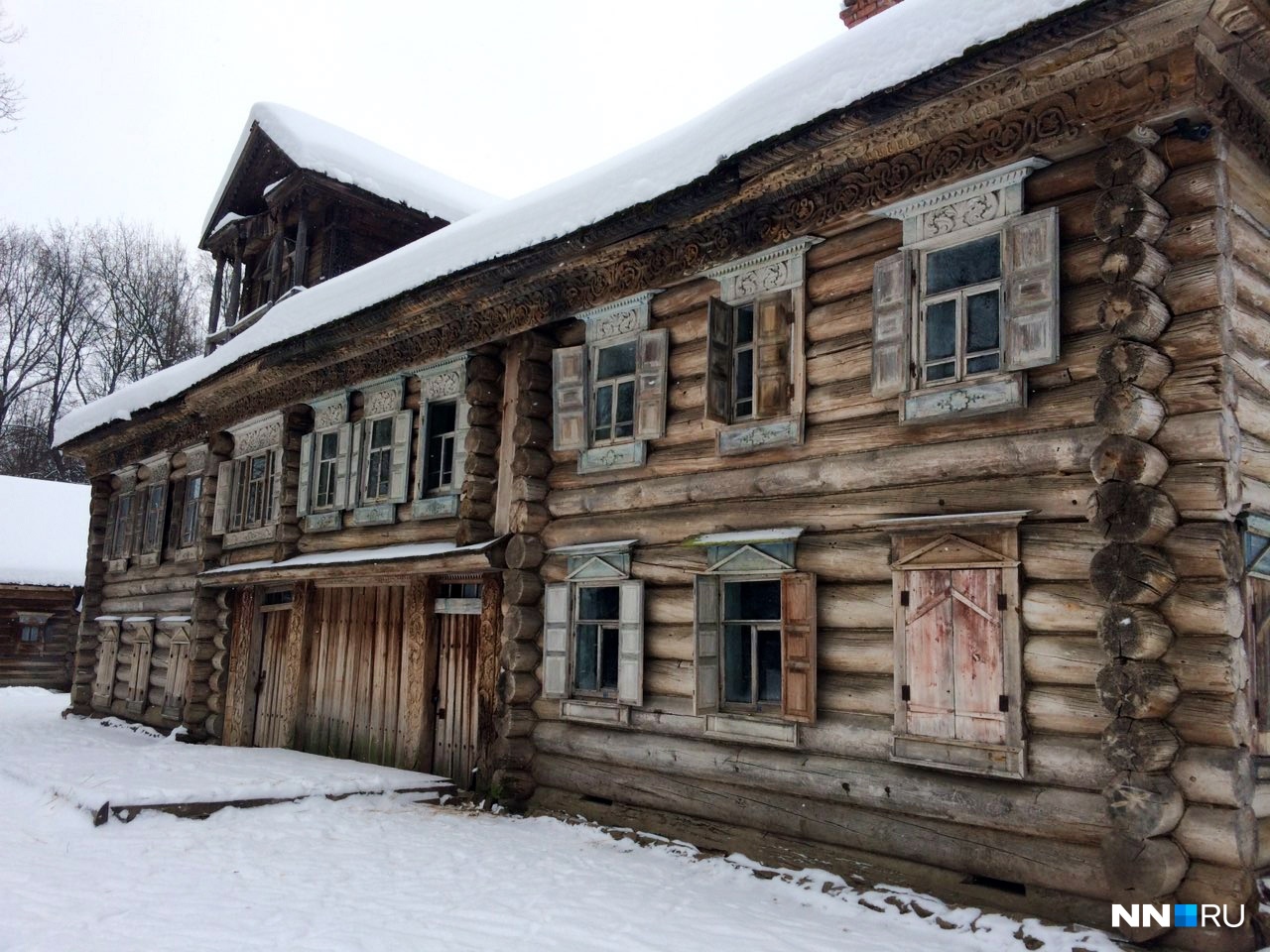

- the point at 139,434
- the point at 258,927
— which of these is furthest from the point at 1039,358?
the point at 139,434

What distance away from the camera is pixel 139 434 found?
62.2ft

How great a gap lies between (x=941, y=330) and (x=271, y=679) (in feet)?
37.2

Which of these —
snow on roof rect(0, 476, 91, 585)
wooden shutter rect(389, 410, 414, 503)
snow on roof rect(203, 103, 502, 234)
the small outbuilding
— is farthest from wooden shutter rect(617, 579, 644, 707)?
the small outbuilding

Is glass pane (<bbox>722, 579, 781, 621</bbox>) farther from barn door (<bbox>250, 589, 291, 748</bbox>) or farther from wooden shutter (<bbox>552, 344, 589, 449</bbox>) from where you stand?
barn door (<bbox>250, 589, 291, 748</bbox>)

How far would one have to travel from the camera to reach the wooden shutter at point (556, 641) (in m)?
9.66

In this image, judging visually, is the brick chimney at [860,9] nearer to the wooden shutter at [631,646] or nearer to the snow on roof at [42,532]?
the wooden shutter at [631,646]

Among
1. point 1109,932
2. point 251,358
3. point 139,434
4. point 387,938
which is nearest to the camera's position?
point 1109,932

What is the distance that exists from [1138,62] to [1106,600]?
3.20 meters

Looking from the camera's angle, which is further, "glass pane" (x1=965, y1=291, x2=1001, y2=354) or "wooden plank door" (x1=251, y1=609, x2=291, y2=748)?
"wooden plank door" (x1=251, y1=609, x2=291, y2=748)

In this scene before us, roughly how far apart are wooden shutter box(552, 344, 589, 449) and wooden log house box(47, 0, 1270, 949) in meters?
0.04

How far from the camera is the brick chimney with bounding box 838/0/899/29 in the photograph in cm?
1155

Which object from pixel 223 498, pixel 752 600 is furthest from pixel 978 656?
pixel 223 498

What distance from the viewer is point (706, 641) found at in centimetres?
827

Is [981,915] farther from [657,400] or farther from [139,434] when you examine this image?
[139,434]
